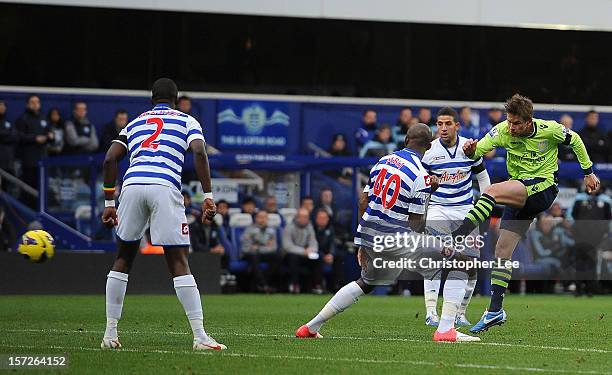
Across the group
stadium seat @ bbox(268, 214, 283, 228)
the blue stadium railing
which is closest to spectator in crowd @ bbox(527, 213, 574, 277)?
the blue stadium railing

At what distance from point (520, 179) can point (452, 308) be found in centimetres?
177

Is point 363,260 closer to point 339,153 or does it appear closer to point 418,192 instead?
point 418,192

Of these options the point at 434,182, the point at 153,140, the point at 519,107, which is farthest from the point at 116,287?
the point at 519,107

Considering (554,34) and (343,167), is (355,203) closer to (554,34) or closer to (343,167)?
(343,167)

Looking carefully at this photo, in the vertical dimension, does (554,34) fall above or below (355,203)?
above

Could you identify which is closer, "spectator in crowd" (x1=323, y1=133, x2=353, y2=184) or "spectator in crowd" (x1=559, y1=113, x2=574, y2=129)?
"spectator in crowd" (x1=323, y1=133, x2=353, y2=184)

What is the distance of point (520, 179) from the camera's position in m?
13.4

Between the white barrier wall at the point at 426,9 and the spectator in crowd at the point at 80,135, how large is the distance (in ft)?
8.05

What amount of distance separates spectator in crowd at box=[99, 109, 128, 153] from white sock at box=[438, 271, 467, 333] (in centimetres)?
1186

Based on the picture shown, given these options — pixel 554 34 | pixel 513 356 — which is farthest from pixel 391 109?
pixel 513 356

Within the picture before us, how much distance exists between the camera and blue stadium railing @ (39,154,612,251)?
23.6 meters

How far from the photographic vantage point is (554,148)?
1344cm

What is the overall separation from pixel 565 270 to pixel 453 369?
51.3 feet

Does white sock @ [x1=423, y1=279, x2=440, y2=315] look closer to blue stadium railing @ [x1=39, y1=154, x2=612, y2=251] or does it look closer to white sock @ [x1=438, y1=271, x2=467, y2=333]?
white sock @ [x1=438, y1=271, x2=467, y2=333]
